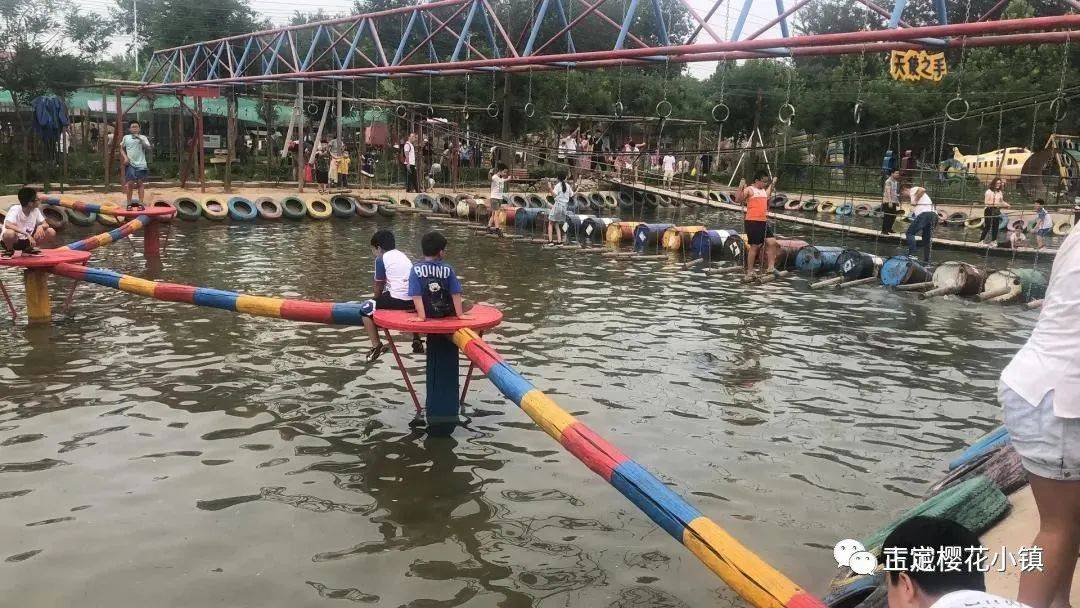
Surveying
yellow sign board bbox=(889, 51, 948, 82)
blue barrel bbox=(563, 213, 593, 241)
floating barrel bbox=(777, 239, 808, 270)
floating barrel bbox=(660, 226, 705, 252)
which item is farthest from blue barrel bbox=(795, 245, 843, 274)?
yellow sign board bbox=(889, 51, 948, 82)

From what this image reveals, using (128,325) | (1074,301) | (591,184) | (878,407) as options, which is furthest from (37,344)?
(591,184)

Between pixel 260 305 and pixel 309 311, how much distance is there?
615 mm

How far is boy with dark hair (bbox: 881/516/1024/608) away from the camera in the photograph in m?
2.27

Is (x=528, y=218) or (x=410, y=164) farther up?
(x=410, y=164)

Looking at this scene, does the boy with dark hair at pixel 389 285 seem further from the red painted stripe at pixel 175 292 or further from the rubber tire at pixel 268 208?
the rubber tire at pixel 268 208

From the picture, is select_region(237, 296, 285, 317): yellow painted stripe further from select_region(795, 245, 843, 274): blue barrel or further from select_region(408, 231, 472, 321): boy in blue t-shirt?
select_region(795, 245, 843, 274): blue barrel

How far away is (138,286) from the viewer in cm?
883

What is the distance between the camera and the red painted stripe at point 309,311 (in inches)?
287

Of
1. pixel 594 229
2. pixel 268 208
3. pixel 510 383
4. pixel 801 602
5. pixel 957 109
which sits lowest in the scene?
pixel 801 602

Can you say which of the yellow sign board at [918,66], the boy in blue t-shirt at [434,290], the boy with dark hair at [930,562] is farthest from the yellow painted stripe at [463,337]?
the yellow sign board at [918,66]

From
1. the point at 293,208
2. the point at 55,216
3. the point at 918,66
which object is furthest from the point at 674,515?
the point at 918,66

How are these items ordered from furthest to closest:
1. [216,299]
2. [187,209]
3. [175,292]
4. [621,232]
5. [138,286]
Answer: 1. [187,209]
2. [621,232]
3. [138,286]
4. [175,292]
5. [216,299]

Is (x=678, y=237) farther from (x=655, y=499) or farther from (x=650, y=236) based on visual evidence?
(x=655, y=499)

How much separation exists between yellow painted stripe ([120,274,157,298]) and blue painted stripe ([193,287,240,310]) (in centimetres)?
79
